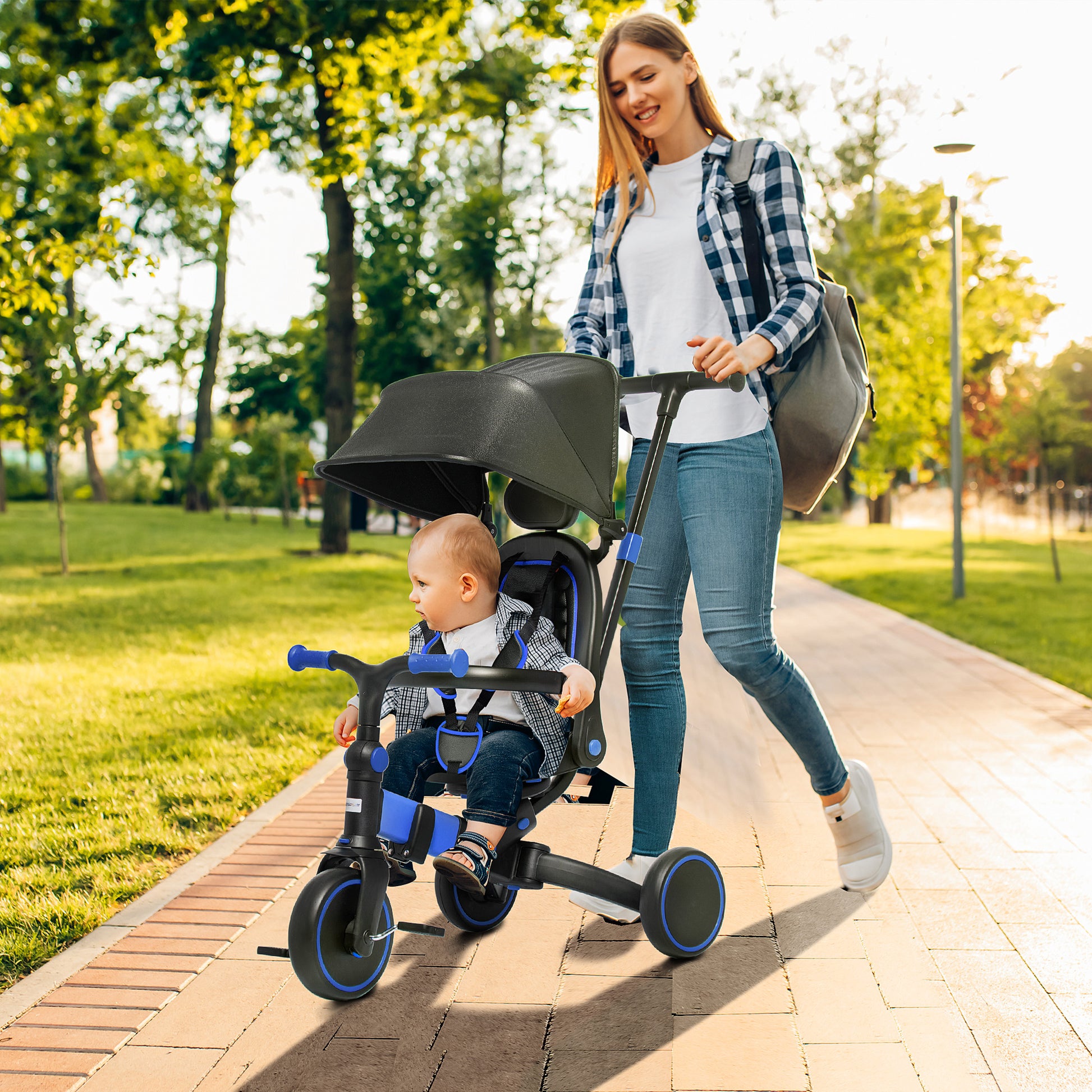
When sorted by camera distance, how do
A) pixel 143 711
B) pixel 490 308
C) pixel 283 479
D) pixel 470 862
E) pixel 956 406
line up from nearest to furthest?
pixel 470 862 → pixel 143 711 → pixel 956 406 → pixel 490 308 → pixel 283 479

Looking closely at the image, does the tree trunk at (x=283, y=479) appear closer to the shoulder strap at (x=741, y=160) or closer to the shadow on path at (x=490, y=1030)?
the shoulder strap at (x=741, y=160)

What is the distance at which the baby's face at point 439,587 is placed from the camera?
2867 millimetres

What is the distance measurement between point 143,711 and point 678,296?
4.58 meters

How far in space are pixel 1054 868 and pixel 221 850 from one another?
282cm

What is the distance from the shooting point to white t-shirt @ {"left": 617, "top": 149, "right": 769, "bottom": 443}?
3.18m

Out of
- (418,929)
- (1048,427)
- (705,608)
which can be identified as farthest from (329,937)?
(1048,427)

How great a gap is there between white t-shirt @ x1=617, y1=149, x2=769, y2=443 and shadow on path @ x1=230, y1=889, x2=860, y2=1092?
55.8 inches

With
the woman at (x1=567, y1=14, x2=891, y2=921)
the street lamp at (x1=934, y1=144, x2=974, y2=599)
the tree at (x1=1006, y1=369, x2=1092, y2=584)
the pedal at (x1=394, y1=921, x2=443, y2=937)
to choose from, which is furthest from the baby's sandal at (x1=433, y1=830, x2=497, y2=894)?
the tree at (x1=1006, y1=369, x2=1092, y2=584)

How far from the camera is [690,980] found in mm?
2906

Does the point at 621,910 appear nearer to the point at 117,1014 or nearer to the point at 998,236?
the point at 117,1014

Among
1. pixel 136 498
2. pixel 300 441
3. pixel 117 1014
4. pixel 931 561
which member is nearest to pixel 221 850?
pixel 117 1014

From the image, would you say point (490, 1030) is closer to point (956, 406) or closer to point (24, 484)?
point (956, 406)

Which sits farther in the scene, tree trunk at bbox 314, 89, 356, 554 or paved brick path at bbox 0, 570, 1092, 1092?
tree trunk at bbox 314, 89, 356, 554

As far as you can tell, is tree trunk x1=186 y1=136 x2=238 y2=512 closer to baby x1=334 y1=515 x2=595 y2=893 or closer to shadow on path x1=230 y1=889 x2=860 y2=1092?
baby x1=334 y1=515 x2=595 y2=893
